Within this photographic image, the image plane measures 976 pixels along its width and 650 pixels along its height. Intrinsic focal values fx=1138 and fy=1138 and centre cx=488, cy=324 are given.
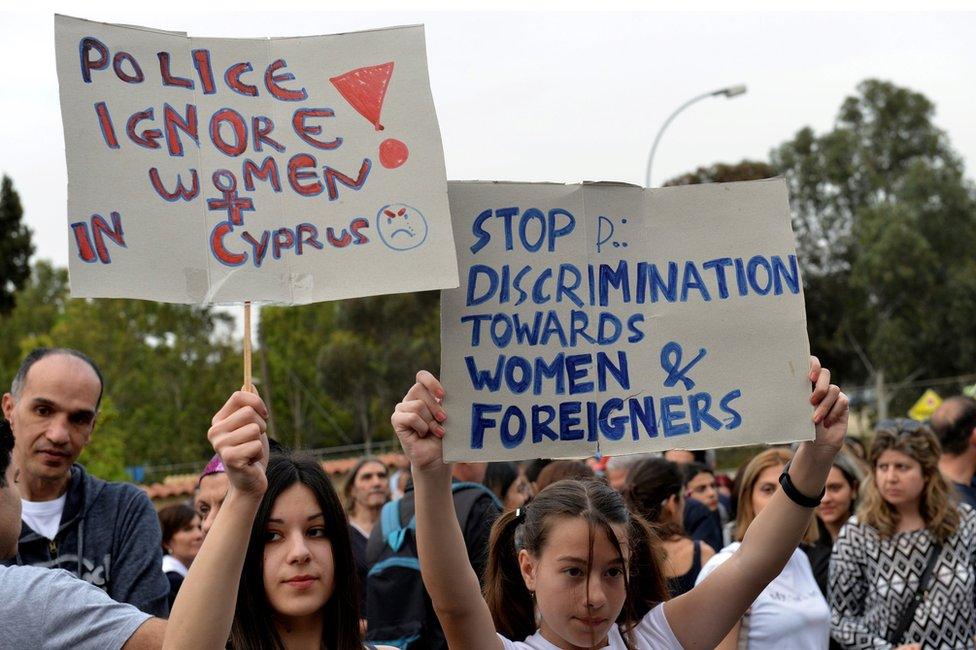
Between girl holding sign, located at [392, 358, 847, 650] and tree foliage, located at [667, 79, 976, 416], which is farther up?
tree foliage, located at [667, 79, 976, 416]

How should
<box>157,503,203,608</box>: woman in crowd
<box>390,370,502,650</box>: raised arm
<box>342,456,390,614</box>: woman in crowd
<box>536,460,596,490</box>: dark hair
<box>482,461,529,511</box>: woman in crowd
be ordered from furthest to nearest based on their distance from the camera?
<box>342,456,390,614</box>: woman in crowd
<box>157,503,203,608</box>: woman in crowd
<box>482,461,529,511</box>: woman in crowd
<box>536,460,596,490</box>: dark hair
<box>390,370,502,650</box>: raised arm

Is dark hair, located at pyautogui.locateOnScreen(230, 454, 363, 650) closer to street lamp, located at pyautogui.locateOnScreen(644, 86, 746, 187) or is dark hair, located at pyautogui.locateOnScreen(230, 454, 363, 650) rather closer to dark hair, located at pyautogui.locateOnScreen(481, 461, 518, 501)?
dark hair, located at pyautogui.locateOnScreen(481, 461, 518, 501)

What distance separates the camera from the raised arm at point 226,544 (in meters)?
2.23

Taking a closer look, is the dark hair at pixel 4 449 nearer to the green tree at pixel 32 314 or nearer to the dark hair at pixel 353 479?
the dark hair at pixel 353 479

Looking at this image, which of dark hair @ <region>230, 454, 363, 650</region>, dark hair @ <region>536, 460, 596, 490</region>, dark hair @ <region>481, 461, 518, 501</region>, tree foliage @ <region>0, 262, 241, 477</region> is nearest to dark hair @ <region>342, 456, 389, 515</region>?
dark hair @ <region>481, 461, 518, 501</region>

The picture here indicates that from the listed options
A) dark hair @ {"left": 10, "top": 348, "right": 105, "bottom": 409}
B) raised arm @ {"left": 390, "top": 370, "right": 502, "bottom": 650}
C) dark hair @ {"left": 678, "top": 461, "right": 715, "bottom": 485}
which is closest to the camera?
raised arm @ {"left": 390, "top": 370, "right": 502, "bottom": 650}

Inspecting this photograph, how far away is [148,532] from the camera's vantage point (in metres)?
3.70

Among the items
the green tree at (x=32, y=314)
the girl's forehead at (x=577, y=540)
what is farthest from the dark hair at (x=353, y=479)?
the green tree at (x=32, y=314)

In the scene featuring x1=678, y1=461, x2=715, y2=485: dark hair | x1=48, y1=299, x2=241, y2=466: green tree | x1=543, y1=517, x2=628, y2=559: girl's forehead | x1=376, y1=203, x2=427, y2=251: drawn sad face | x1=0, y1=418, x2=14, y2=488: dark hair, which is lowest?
x1=543, y1=517, x2=628, y2=559: girl's forehead

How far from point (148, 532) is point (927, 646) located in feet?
10.4

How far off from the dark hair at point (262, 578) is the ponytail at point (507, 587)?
542 mm

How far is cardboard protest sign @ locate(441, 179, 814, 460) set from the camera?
9.53 ft

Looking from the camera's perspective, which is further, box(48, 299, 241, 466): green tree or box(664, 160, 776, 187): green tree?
box(48, 299, 241, 466): green tree

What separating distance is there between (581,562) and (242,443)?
1.07 metres
